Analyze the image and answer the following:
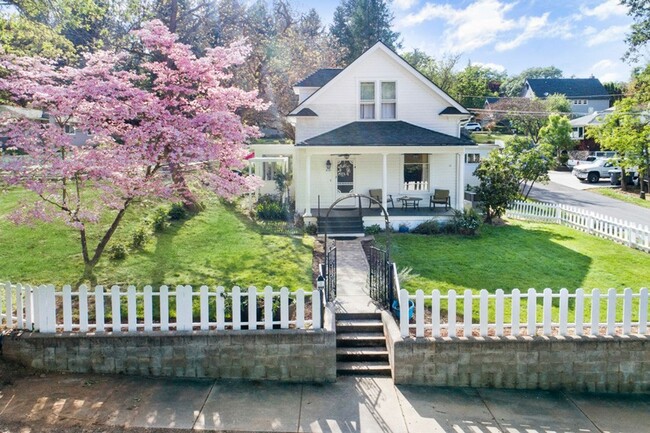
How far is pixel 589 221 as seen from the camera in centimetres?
1834

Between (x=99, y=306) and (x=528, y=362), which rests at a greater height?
(x=99, y=306)

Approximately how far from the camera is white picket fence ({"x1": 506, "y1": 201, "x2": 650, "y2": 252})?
51.1ft

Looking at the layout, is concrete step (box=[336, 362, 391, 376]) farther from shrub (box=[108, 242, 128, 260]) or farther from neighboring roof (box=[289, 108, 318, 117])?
neighboring roof (box=[289, 108, 318, 117])

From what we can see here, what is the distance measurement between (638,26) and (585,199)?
32.5ft

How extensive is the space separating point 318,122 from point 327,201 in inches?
130

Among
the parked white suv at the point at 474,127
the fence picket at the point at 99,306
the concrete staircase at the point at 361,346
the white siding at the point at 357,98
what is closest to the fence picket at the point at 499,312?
the concrete staircase at the point at 361,346

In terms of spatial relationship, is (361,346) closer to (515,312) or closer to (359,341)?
(359,341)

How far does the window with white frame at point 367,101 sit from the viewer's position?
20609mm

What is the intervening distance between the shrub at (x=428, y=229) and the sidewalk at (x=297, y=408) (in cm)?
1015

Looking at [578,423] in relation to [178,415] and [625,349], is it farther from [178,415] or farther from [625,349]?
[178,415]

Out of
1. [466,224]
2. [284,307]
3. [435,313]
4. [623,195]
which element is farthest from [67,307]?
[623,195]

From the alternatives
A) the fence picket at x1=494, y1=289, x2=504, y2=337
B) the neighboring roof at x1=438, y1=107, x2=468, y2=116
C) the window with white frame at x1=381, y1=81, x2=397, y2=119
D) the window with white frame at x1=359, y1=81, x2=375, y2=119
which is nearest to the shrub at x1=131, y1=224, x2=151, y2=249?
the fence picket at x1=494, y1=289, x2=504, y2=337

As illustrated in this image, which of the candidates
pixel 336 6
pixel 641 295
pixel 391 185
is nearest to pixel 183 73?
pixel 641 295

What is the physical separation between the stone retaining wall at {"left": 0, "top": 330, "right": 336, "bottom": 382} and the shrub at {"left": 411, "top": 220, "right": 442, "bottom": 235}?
34.7ft
